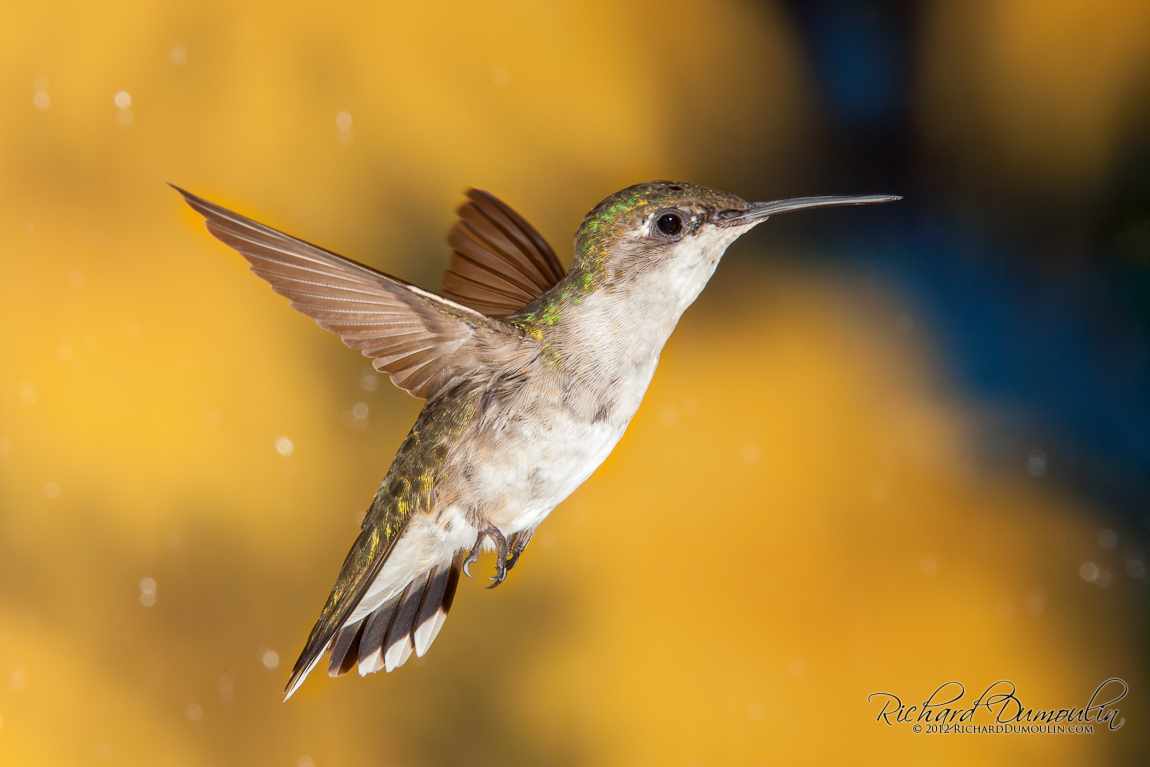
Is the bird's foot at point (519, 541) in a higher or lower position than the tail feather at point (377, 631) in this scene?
higher

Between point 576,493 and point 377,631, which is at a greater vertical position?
point 377,631

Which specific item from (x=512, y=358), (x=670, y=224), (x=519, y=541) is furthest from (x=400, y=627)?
(x=670, y=224)

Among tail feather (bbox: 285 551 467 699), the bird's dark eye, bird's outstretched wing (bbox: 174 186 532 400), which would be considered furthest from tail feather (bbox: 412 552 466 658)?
the bird's dark eye

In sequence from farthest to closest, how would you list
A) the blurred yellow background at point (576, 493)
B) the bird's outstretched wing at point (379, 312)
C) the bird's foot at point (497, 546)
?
1. the blurred yellow background at point (576, 493)
2. the bird's foot at point (497, 546)
3. the bird's outstretched wing at point (379, 312)

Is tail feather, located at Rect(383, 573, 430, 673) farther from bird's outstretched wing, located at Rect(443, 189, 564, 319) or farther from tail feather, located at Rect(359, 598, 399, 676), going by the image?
bird's outstretched wing, located at Rect(443, 189, 564, 319)

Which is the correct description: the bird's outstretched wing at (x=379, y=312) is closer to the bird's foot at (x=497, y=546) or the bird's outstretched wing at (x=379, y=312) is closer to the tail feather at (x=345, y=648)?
the bird's foot at (x=497, y=546)

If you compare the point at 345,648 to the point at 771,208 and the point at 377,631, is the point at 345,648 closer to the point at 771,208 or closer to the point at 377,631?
the point at 377,631

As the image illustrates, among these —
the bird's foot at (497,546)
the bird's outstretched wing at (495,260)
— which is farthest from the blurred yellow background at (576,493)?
the bird's foot at (497,546)
